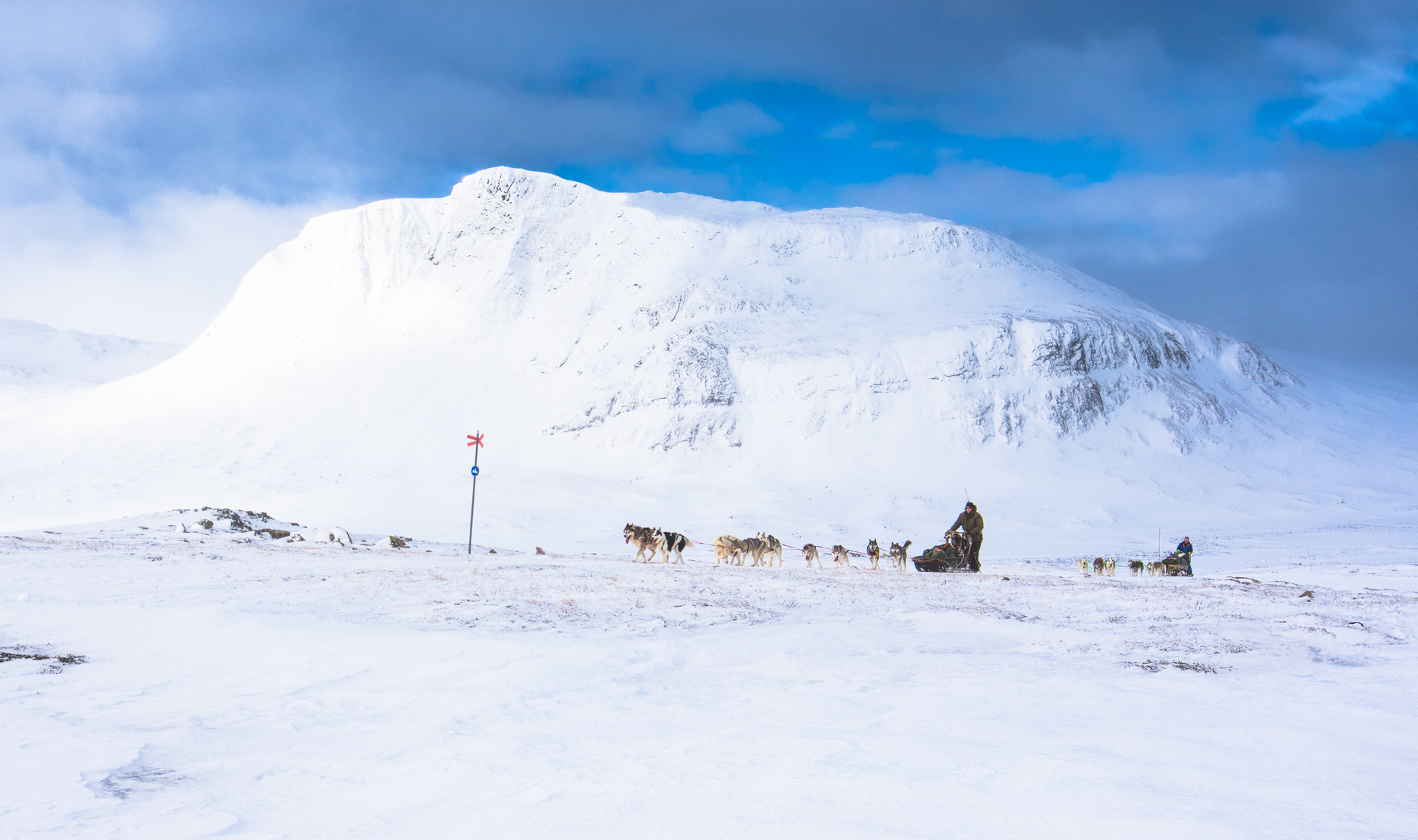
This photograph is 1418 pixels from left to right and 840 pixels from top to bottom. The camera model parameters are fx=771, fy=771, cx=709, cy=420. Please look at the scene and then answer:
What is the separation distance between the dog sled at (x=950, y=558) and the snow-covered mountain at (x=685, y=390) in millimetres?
18132

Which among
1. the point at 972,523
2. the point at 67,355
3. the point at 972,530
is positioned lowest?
the point at 972,530

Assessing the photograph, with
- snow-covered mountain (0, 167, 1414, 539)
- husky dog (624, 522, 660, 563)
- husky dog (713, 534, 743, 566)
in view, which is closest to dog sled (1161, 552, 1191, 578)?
husky dog (713, 534, 743, 566)

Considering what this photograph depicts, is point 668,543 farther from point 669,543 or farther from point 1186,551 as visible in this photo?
point 1186,551

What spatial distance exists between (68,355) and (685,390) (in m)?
146

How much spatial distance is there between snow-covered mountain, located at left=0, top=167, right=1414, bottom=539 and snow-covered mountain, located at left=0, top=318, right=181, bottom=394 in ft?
206

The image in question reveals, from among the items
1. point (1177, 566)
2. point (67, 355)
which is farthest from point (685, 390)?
point (67, 355)

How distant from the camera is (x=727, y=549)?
2056 cm

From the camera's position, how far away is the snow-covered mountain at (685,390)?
49.0 metres

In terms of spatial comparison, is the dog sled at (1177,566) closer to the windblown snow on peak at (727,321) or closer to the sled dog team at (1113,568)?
the sled dog team at (1113,568)

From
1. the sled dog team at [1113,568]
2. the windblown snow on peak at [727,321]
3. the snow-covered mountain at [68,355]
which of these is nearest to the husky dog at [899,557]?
the sled dog team at [1113,568]

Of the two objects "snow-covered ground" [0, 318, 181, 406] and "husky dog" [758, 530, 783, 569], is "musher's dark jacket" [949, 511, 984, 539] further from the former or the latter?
"snow-covered ground" [0, 318, 181, 406]

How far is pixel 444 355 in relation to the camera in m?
76.9

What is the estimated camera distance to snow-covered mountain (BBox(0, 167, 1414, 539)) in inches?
1928

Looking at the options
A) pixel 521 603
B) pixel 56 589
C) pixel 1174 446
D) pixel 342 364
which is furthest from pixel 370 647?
pixel 342 364
